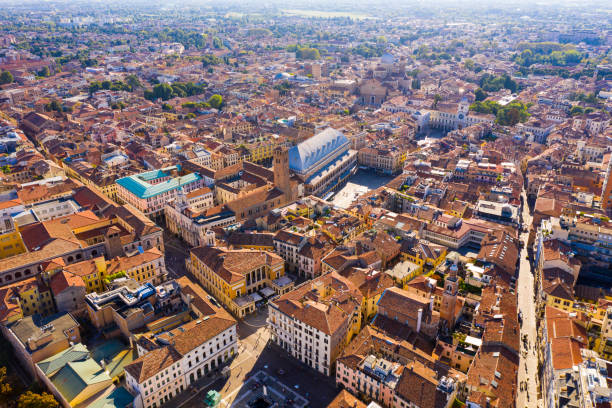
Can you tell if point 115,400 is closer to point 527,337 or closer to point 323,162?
point 527,337

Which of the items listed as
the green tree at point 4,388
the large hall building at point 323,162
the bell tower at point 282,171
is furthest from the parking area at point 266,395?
the large hall building at point 323,162

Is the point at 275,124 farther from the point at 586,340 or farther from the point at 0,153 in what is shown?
the point at 586,340

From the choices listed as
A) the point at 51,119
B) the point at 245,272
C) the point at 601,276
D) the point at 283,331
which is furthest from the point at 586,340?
the point at 51,119

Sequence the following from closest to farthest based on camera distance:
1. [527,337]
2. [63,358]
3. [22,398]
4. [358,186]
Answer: [22,398] < [63,358] < [527,337] < [358,186]

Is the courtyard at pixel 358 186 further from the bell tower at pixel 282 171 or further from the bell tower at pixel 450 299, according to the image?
the bell tower at pixel 450 299

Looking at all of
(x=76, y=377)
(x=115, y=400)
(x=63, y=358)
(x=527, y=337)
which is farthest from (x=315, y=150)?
(x=115, y=400)

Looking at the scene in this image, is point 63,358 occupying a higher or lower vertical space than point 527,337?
higher
